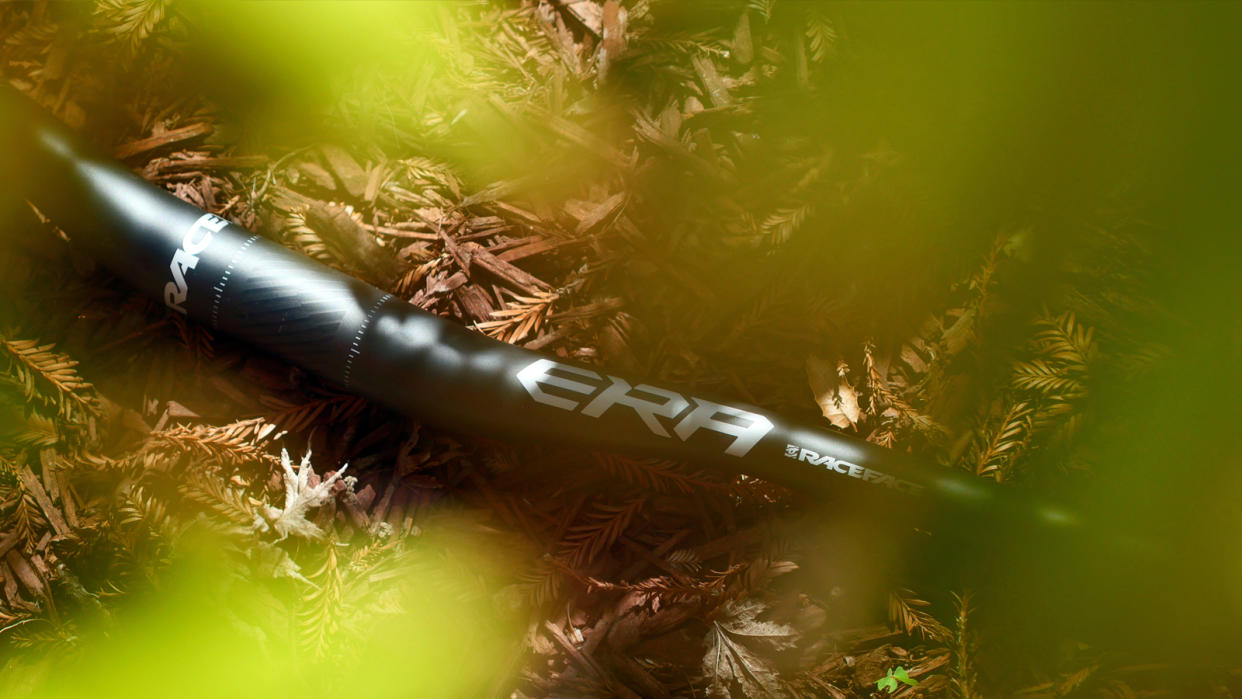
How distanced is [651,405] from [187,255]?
1162 millimetres

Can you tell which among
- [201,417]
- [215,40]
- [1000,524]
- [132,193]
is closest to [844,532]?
[1000,524]

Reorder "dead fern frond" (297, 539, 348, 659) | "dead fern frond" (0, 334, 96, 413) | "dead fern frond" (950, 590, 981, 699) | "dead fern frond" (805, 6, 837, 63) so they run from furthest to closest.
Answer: "dead fern frond" (805, 6, 837, 63), "dead fern frond" (0, 334, 96, 413), "dead fern frond" (297, 539, 348, 659), "dead fern frond" (950, 590, 981, 699)

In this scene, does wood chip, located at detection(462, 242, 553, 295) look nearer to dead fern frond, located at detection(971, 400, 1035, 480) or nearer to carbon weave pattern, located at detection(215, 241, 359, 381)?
carbon weave pattern, located at detection(215, 241, 359, 381)

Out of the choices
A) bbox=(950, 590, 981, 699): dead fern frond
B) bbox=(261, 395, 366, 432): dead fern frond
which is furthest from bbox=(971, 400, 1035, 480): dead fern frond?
bbox=(261, 395, 366, 432): dead fern frond

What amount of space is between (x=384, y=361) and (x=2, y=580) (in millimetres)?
1052

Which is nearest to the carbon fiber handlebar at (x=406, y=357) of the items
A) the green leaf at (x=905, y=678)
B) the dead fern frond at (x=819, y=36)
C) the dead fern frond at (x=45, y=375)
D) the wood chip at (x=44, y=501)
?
the dead fern frond at (x=45, y=375)

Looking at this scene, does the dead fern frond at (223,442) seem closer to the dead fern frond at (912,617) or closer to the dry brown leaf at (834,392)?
the dry brown leaf at (834,392)

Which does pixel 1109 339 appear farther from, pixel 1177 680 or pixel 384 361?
pixel 384 361

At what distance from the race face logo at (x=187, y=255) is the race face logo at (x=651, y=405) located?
83cm

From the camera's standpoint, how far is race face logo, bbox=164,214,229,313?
65.0 inches

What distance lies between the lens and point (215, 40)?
1870 mm

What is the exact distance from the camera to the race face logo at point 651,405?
5.20 ft

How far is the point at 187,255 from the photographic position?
1.65 m

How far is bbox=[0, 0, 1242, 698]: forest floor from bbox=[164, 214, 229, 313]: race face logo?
0.12 m
